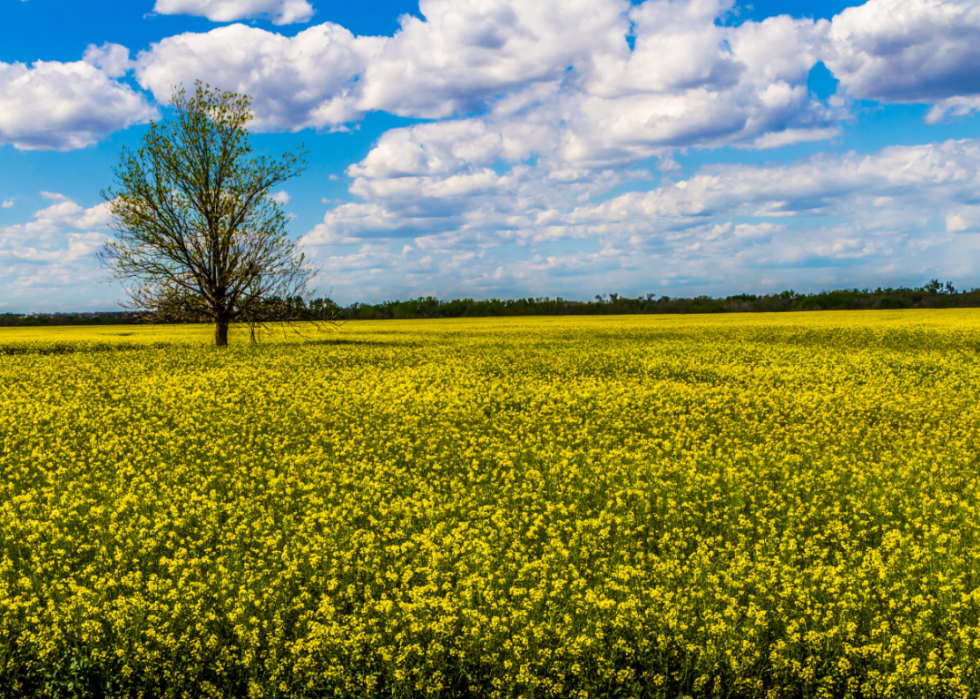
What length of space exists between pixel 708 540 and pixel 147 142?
3592 cm

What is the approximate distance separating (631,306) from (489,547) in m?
104

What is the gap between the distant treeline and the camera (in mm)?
98750

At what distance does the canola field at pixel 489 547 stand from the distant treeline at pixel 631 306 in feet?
301

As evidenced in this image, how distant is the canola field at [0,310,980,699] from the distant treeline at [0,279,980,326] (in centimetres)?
9175

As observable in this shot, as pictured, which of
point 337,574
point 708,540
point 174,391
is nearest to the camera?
point 337,574

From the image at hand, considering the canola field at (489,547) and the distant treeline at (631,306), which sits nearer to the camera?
the canola field at (489,547)

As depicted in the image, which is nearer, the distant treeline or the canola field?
the canola field

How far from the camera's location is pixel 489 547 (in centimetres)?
722

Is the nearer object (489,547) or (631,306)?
(489,547)

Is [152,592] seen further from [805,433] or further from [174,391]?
[174,391]

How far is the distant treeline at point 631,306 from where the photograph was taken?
98750 mm

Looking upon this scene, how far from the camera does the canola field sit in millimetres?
5348

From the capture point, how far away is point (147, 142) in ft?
115

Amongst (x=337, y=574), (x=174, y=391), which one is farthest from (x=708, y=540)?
(x=174, y=391)
